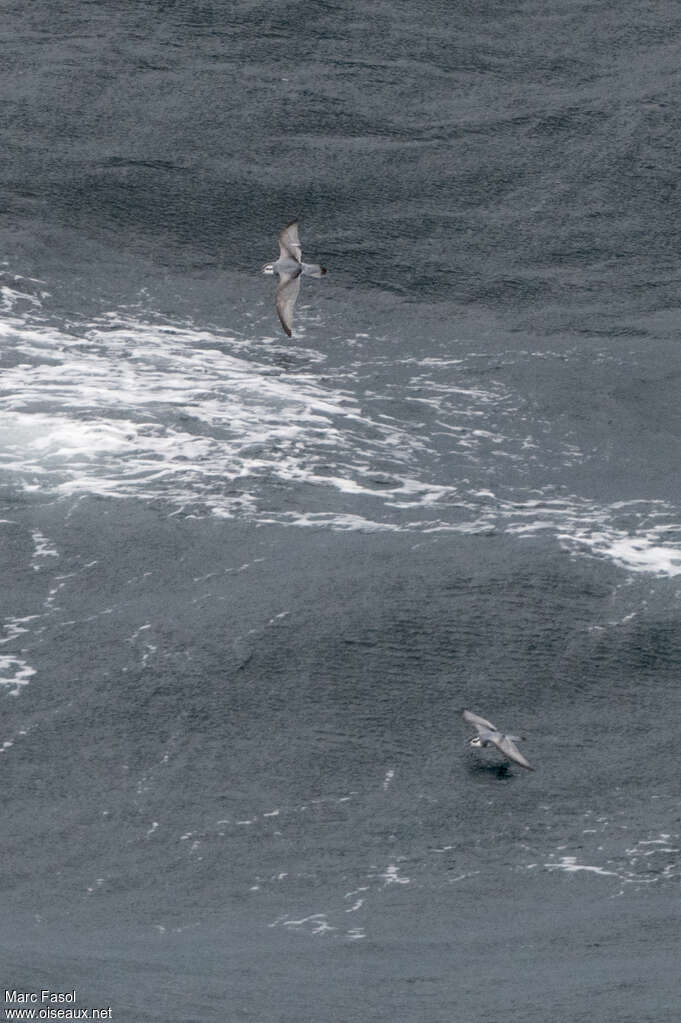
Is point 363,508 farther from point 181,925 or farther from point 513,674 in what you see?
point 181,925

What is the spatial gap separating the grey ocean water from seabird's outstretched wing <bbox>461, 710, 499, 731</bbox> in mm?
396

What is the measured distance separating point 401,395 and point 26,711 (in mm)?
9228

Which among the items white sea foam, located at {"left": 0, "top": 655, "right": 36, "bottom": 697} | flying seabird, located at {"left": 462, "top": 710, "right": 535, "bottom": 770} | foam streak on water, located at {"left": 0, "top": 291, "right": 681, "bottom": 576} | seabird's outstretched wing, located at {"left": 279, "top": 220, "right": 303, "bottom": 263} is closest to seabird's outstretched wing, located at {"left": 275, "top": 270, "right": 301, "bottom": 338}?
seabird's outstretched wing, located at {"left": 279, "top": 220, "right": 303, "bottom": 263}

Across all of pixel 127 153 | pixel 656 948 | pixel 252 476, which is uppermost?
pixel 127 153

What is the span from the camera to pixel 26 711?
23109 millimetres

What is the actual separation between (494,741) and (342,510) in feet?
19.1

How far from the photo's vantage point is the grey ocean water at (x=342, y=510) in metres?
20.4

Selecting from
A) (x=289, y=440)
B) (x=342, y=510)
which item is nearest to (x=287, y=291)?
(x=289, y=440)

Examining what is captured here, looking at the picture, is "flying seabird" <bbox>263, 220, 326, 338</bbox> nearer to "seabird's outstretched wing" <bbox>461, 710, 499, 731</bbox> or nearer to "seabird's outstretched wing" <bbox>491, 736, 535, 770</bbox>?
"seabird's outstretched wing" <bbox>461, 710, 499, 731</bbox>

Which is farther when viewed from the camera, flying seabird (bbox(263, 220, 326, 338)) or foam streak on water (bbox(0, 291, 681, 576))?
foam streak on water (bbox(0, 291, 681, 576))

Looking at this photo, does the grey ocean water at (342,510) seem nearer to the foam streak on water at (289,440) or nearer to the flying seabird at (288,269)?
the foam streak on water at (289,440)

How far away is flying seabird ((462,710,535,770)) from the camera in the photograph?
22234 millimetres

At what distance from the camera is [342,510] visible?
88.3 ft

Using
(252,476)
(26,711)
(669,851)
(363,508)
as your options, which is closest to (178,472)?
(252,476)
